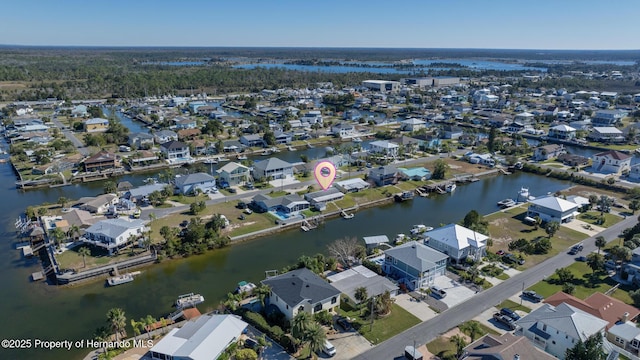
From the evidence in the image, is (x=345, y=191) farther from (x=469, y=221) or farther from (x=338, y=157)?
(x=469, y=221)

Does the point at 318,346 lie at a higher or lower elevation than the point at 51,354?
higher

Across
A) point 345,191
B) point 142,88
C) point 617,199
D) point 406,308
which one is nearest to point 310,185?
point 345,191

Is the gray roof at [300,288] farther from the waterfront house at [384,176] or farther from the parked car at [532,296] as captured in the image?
the waterfront house at [384,176]

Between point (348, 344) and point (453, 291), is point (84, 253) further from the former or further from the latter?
point (453, 291)

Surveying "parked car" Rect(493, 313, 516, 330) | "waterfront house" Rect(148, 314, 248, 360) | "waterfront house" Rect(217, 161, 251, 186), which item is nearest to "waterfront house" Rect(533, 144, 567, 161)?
"waterfront house" Rect(217, 161, 251, 186)

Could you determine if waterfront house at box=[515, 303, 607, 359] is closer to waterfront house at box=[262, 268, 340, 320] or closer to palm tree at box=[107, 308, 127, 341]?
waterfront house at box=[262, 268, 340, 320]
